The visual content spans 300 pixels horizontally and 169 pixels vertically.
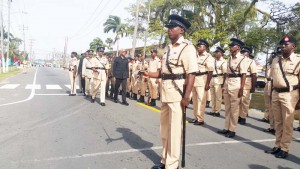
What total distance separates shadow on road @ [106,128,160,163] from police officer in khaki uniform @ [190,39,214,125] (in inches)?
78.5

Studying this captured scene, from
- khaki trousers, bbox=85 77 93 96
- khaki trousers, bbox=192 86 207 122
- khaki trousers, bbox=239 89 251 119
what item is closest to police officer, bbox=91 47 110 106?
khaki trousers, bbox=85 77 93 96

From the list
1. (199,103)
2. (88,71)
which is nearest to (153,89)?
(88,71)

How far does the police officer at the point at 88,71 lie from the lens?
12.1 metres

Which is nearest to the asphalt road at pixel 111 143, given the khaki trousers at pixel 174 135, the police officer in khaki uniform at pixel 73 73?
the khaki trousers at pixel 174 135

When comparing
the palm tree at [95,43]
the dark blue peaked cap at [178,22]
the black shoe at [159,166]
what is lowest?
the black shoe at [159,166]

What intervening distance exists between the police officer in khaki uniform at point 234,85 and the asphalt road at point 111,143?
36 cm

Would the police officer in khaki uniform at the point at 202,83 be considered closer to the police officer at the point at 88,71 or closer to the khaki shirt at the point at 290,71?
the khaki shirt at the point at 290,71

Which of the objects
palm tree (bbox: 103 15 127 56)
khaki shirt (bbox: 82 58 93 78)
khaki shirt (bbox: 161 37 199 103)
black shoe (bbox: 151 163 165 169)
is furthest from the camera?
palm tree (bbox: 103 15 127 56)

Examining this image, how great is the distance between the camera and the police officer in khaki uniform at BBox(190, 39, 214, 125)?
7.56 m

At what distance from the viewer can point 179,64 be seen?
4191 millimetres

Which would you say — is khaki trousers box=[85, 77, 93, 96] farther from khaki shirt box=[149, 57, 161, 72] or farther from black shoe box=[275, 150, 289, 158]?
black shoe box=[275, 150, 289, 158]

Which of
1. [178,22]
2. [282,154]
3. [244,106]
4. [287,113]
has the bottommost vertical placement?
[282,154]

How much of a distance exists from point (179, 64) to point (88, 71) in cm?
883

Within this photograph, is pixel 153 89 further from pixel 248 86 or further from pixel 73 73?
pixel 73 73
